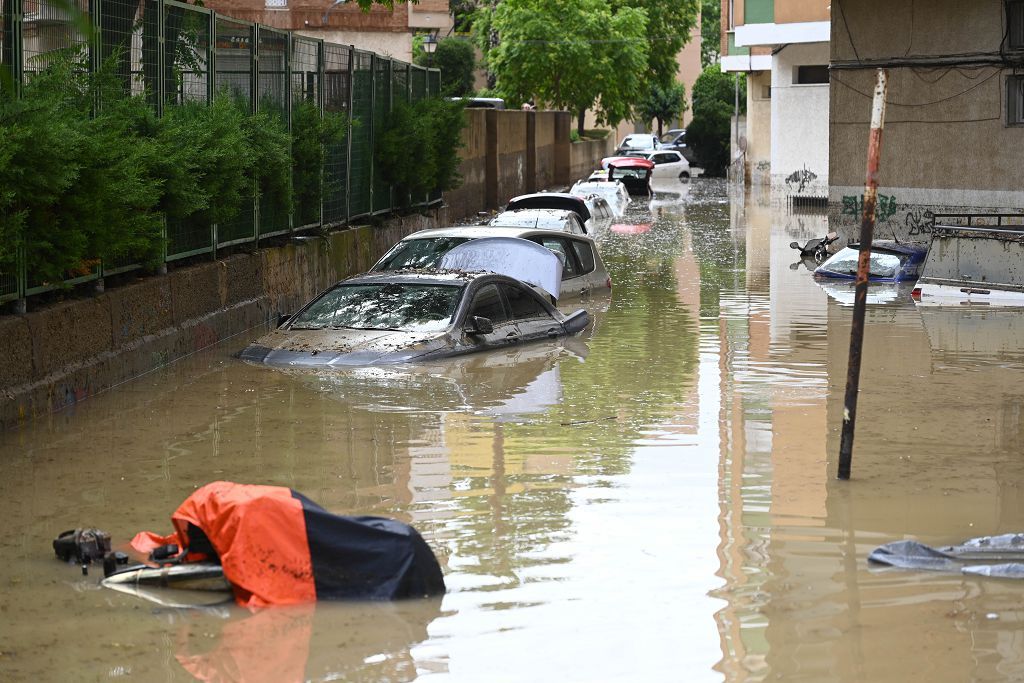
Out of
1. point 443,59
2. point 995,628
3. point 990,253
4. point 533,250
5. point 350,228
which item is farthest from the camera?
point 443,59

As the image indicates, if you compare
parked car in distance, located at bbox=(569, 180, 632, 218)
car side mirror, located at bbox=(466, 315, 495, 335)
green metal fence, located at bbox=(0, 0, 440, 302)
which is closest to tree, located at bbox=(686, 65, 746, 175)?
parked car in distance, located at bbox=(569, 180, 632, 218)

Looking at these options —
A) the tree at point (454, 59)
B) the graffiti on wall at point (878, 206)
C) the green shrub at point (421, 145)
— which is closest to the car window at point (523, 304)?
the green shrub at point (421, 145)

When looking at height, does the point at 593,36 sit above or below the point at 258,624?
above

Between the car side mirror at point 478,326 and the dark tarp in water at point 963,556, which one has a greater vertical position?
the car side mirror at point 478,326

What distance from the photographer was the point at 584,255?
21.1 m

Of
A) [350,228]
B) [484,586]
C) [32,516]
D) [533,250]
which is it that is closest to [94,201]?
[32,516]

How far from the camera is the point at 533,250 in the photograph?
1769 centimetres

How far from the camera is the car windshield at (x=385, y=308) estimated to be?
46.6ft

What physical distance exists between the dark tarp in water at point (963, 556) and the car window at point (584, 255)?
1337 cm

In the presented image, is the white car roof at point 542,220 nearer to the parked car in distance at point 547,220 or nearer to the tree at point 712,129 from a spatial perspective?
the parked car in distance at point 547,220

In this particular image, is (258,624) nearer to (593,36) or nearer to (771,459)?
(771,459)

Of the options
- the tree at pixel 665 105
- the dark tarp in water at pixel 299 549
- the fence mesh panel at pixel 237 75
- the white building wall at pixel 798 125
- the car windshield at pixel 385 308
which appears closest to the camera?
the dark tarp in water at pixel 299 549

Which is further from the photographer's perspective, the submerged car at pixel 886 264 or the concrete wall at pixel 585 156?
the concrete wall at pixel 585 156

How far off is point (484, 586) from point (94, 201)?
5.69m
